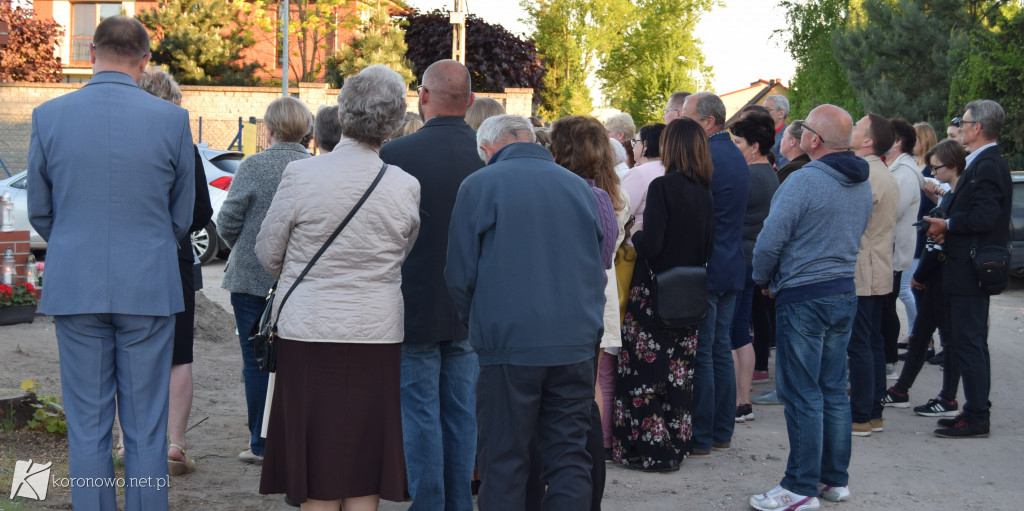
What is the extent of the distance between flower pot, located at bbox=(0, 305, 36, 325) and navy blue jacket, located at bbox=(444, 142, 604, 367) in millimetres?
6680

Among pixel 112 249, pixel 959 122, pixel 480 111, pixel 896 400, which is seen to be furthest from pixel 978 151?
pixel 112 249

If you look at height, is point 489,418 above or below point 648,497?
above

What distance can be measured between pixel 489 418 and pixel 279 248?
1050 millimetres

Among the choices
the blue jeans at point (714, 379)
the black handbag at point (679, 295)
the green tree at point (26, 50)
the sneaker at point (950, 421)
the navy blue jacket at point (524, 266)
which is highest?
the green tree at point (26, 50)

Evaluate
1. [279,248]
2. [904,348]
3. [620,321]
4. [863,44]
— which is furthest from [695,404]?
[863,44]

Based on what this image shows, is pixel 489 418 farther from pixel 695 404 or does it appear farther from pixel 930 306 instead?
pixel 930 306

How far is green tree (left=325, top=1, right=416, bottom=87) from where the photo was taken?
30.7 metres

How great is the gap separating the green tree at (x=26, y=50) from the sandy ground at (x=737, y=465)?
1169 inches

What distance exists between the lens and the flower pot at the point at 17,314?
340 inches

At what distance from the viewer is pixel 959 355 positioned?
238 inches

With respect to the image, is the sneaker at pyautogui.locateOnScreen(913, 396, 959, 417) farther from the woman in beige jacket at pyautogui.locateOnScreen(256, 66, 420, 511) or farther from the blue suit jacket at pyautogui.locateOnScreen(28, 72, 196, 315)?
the blue suit jacket at pyautogui.locateOnScreen(28, 72, 196, 315)

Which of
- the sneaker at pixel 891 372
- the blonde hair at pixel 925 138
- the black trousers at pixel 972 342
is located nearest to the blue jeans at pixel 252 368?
the black trousers at pixel 972 342

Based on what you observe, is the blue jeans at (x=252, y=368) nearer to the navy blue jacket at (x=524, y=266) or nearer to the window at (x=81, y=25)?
the navy blue jacket at (x=524, y=266)

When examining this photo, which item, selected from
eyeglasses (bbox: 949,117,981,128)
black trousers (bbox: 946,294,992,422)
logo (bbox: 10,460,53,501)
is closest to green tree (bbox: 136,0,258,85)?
eyeglasses (bbox: 949,117,981,128)
